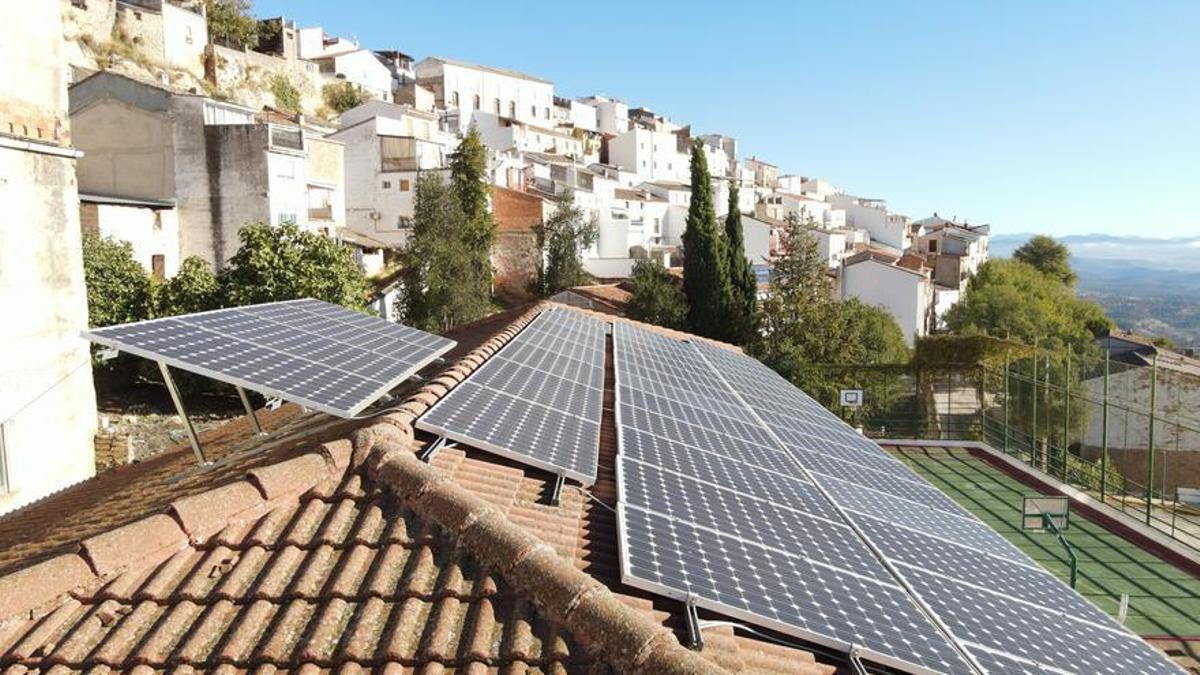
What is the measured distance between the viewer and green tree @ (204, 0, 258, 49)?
70.3 metres

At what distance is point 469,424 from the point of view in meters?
7.05

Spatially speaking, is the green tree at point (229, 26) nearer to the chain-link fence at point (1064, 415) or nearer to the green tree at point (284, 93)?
the green tree at point (284, 93)

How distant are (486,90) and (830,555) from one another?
99435 millimetres

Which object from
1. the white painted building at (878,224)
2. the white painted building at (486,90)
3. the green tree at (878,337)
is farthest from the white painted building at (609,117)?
the green tree at (878,337)

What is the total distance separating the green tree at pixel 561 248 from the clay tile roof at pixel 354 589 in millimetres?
46205

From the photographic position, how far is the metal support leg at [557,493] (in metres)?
6.23

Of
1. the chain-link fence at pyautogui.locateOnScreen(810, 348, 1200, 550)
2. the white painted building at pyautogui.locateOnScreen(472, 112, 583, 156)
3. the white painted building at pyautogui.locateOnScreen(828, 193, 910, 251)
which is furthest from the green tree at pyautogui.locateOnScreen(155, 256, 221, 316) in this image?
the white painted building at pyautogui.locateOnScreen(828, 193, 910, 251)

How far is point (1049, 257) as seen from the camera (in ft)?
349

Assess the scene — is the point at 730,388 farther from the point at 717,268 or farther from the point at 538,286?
the point at 538,286

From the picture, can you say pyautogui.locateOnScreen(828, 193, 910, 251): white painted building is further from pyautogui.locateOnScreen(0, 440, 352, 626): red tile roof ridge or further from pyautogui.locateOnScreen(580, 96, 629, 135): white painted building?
pyautogui.locateOnScreen(0, 440, 352, 626): red tile roof ridge

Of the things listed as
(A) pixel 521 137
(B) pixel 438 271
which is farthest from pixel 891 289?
(A) pixel 521 137

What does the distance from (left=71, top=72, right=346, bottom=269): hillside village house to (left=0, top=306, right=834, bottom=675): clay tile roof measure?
3377cm

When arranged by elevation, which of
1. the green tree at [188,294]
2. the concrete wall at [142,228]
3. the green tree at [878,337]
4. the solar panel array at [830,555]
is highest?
the concrete wall at [142,228]

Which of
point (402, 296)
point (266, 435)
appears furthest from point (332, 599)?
point (402, 296)
